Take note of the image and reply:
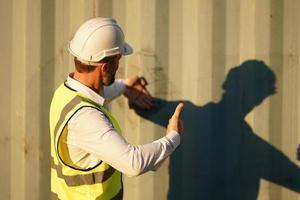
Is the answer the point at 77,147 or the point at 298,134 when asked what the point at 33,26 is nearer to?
the point at 77,147

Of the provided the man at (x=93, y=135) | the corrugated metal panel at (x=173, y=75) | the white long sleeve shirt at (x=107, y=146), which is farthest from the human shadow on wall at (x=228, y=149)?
the white long sleeve shirt at (x=107, y=146)

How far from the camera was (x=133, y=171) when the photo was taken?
1.94 meters

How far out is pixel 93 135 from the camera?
6.37 feet

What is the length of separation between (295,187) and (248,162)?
298mm

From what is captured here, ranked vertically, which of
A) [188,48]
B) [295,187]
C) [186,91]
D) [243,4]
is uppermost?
[243,4]

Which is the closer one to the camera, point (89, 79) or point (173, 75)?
point (89, 79)

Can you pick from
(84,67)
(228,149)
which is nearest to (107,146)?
(84,67)

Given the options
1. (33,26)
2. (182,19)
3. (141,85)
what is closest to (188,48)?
(182,19)

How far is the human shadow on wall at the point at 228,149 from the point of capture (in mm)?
2686

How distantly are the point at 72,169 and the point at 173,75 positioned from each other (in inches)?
33.2

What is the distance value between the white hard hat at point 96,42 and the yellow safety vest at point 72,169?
0.54 feet

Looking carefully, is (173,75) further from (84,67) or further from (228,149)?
(84,67)

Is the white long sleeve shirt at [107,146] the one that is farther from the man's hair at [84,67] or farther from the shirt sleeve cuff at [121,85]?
the shirt sleeve cuff at [121,85]

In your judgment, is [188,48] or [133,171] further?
[188,48]
